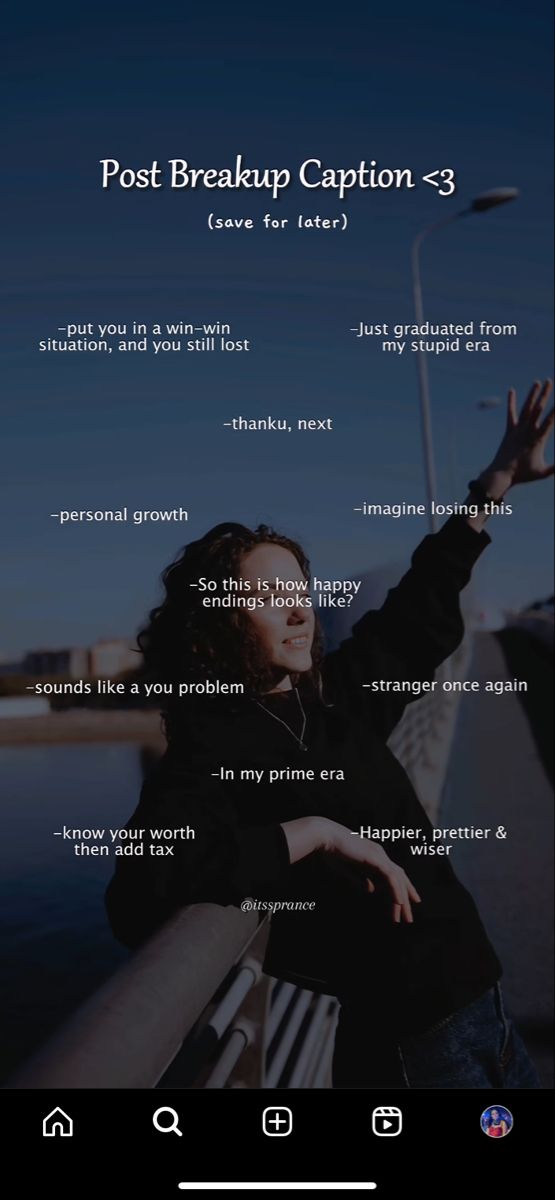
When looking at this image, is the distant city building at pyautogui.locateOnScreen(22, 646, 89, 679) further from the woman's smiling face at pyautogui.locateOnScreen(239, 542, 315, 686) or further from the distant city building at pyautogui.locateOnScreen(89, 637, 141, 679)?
the woman's smiling face at pyautogui.locateOnScreen(239, 542, 315, 686)

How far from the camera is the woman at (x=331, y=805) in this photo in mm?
1352

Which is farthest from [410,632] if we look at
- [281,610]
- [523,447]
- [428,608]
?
[523,447]

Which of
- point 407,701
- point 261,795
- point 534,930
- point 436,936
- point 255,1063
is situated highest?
point 407,701

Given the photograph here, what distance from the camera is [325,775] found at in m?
1.39

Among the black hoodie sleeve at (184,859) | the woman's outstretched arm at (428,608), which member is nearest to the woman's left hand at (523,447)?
the woman's outstretched arm at (428,608)

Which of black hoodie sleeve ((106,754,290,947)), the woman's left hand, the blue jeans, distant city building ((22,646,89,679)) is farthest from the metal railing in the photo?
the woman's left hand

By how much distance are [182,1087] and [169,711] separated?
429mm

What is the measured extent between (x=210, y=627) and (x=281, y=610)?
9 cm

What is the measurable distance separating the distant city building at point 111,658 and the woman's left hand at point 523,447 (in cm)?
55

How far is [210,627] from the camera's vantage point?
1420 mm

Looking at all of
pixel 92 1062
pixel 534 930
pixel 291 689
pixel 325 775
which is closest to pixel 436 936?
pixel 325 775
